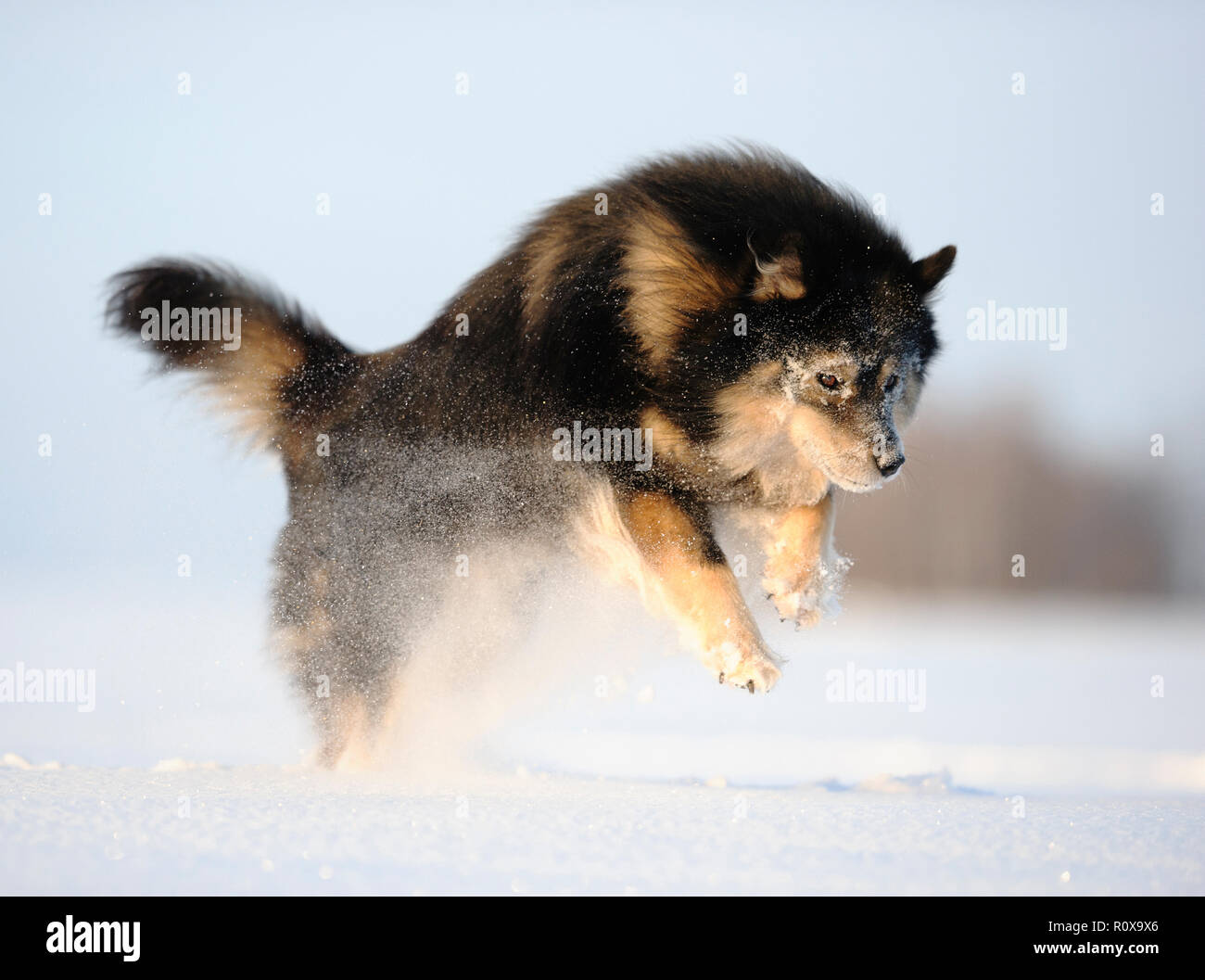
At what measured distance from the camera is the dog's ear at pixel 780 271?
431 centimetres

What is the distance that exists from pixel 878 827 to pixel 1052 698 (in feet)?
21.7

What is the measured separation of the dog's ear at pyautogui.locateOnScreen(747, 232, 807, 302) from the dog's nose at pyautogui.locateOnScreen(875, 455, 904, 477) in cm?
71

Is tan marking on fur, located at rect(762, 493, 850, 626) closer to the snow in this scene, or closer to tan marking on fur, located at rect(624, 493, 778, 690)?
the snow

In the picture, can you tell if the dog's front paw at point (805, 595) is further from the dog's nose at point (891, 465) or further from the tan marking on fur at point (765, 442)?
the dog's nose at point (891, 465)

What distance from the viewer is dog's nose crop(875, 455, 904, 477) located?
436cm

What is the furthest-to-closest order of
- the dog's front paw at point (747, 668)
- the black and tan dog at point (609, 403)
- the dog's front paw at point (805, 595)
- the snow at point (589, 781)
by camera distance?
the dog's front paw at point (805, 595), the black and tan dog at point (609, 403), the dog's front paw at point (747, 668), the snow at point (589, 781)

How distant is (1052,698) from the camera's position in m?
9.63

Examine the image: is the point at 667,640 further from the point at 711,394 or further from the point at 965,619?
the point at 965,619

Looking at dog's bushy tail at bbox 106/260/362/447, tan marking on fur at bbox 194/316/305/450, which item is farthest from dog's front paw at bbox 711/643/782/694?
tan marking on fur at bbox 194/316/305/450

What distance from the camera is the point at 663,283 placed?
179 inches

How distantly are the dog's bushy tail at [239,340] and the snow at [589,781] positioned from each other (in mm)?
974

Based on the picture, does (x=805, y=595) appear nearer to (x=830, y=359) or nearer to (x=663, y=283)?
(x=830, y=359)

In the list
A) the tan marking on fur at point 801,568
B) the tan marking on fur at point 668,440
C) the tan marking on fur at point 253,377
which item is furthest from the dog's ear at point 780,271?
the tan marking on fur at point 253,377

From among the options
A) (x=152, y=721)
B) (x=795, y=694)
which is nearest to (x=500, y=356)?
(x=152, y=721)
